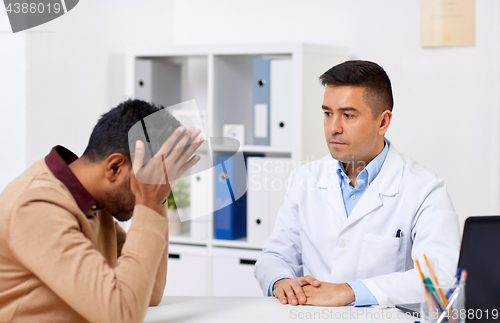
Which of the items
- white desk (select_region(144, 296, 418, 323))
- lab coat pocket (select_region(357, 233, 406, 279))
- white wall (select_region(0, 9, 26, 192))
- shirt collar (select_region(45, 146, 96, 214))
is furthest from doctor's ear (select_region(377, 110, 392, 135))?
white wall (select_region(0, 9, 26, 192))

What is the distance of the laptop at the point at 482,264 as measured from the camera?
1.00m

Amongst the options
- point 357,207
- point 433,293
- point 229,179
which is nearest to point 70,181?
point 229,179

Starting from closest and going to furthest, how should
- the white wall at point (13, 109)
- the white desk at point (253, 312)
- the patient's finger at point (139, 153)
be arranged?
1. the patient's finger at point (139, 153)
2. the white desk at point (253, 312)
3. the white wall at point (13, 109)

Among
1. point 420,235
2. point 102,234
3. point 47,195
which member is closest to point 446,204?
point 420,235

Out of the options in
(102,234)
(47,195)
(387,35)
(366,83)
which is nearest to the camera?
(47,195)

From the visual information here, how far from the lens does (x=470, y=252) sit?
1017 millimetres

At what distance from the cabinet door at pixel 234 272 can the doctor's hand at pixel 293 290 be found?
1.06 metres

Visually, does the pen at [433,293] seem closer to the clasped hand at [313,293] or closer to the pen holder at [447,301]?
the pen holder at [447,301]

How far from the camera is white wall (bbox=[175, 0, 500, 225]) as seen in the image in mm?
2346

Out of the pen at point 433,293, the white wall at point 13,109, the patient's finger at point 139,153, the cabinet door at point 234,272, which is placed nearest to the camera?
the pen at point 433,293

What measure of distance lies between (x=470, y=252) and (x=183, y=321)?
0.63 meters

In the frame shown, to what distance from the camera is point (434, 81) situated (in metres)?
2.44

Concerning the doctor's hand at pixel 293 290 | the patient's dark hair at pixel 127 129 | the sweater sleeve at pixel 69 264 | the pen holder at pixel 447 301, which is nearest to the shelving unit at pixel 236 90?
the doctor's hand at pixel 293 290

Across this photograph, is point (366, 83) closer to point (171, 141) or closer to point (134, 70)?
point (171, 141)
